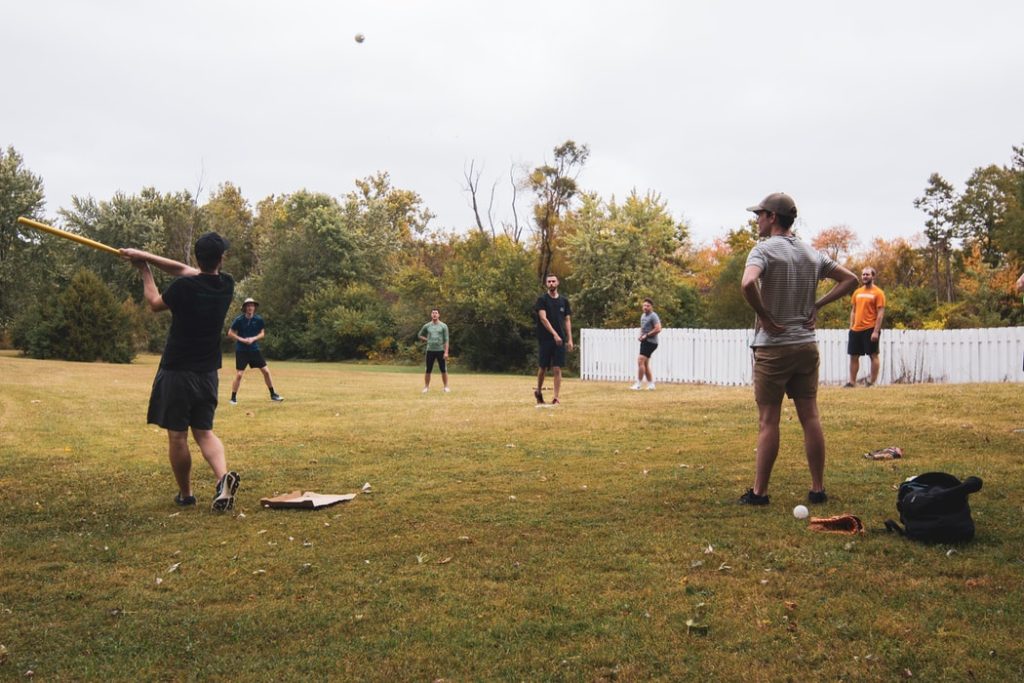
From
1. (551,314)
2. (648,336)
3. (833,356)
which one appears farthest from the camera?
(833,356)

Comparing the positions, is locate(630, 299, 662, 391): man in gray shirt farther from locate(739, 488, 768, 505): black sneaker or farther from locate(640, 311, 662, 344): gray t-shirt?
locate(739, 488, 768, 505): black sneaker

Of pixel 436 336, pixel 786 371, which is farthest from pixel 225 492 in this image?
pixel 436 336

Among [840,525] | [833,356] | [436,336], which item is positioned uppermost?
[436,336]

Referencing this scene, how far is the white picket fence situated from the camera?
1892cm

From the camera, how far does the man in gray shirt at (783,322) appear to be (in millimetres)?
6129

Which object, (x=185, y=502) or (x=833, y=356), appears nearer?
(x=185, y=502)

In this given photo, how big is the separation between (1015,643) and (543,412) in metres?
9.58

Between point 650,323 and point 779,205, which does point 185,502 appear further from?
point 650,323

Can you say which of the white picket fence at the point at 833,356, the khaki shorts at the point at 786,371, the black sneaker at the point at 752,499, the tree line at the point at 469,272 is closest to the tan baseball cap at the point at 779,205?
the khaki shorts at the point at 786,371

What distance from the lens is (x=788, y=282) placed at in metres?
6.16

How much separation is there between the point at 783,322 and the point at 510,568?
2673 millimetres

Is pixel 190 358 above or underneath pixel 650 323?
underneath

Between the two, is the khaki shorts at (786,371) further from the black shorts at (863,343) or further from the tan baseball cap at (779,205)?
the black shorts at (863,343)

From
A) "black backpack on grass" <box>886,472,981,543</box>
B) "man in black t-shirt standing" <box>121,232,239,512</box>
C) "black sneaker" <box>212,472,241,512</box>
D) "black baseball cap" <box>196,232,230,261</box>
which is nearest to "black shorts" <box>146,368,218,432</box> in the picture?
"man in black t-shirt standing" <box>121,232,239,512</box>
